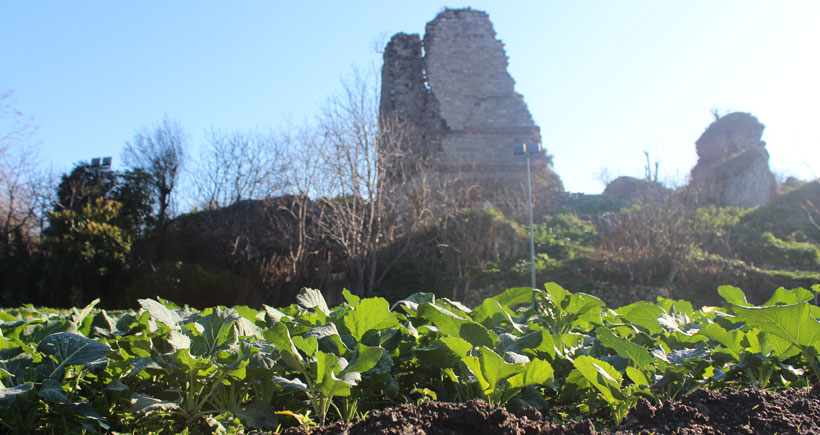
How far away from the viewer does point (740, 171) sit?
64.3 feet

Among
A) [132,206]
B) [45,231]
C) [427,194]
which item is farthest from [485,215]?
[45,231]

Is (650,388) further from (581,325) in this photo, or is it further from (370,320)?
(370,320)

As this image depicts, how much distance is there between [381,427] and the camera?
1063mm

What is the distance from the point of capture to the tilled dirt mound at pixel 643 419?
1.09m

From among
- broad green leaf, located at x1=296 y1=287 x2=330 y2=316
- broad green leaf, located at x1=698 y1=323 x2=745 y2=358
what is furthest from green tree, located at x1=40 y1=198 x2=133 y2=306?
broad green leaf, located at x1=698 y1=323 x2=745 y2=358

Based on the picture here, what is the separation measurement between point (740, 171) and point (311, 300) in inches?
865

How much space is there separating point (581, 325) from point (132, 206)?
1441 cm

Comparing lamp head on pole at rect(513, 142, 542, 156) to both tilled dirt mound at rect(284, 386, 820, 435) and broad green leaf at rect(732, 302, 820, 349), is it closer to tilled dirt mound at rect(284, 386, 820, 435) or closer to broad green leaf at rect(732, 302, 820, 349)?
broad green leaf at rect(732, 302, 820, 349)

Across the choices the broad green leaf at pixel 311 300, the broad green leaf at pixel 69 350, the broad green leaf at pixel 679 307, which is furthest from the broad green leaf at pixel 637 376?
the broad green leaf at pixel 69 350

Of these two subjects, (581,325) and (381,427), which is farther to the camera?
(581,325)

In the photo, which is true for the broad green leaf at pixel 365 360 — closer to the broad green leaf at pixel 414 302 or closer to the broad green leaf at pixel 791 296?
the broad green leaf at pixel 414 302

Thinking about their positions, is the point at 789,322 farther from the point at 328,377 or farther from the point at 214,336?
the point at 214,336

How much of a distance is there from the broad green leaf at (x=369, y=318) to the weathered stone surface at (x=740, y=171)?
1830 centimetres

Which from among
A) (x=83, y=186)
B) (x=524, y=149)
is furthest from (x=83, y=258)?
(x=524, y=149)
